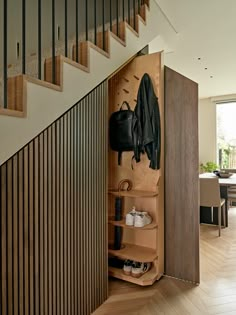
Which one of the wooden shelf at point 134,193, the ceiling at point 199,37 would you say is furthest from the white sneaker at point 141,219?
the ceiling at point 199,37

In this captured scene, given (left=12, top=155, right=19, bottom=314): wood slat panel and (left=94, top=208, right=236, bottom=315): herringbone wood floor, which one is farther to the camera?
(left=94, top=208, right=236, bottom=315): herringbone wood floor

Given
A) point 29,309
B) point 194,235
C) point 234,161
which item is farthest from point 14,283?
point 234,161

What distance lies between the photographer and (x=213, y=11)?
2.85m

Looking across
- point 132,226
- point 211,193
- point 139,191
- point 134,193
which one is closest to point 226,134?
point 211,193

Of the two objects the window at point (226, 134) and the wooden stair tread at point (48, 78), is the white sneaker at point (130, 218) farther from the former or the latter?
the window at point (226, 134)

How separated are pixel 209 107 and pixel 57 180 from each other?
21.1 feet

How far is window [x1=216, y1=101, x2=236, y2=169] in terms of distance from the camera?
6930 millimetres

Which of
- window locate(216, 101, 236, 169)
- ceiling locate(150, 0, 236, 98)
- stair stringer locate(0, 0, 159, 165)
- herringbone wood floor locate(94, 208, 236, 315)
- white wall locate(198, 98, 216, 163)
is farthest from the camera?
white wall locate(198, 98, 216, 163)

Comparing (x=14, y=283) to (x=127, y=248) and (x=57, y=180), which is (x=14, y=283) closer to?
(x=57, y=180)

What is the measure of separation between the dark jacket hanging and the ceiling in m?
0.94

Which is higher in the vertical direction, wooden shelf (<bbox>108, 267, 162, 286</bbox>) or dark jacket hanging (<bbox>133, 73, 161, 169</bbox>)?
dark jacket hanging (<bbox>133, 73, 161, 169</bbox>)

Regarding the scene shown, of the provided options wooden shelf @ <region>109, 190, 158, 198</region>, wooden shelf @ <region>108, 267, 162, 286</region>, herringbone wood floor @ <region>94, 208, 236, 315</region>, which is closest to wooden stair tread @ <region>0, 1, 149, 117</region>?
wooden shelf @ <region>109, 190, 158, 198</region>

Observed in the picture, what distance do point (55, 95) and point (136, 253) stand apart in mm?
1791

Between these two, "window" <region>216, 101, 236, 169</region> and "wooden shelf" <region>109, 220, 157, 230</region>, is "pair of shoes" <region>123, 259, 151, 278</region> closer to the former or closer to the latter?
"wooden shelf" <region>109, 220, 157, 230</region>
